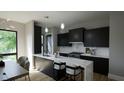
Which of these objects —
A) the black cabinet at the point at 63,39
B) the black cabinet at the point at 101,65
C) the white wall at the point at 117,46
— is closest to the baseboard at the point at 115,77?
the white wall at the point at 117,46

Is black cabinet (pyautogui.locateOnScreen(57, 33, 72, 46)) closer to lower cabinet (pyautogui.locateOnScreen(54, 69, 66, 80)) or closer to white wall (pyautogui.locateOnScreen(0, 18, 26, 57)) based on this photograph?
white wall (pyautogui.locateOnScreen(0, 18, 26, 57))

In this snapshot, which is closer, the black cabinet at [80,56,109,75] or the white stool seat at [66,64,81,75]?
the white stool seat at [66,64,81,75]

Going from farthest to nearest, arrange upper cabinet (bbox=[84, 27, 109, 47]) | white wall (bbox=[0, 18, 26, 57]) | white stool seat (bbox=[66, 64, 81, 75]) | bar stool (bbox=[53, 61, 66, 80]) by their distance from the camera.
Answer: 1. white wall (bbox=[0, 18, 26, 57])
2. upper cabinet (bbox=[84, 27, 109, 47])
3. bar stool (bbox=[53, 61, 66, 80])
4. white stool seat (bbox=[66, 64, 81, 75])

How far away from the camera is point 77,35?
4.19 metres

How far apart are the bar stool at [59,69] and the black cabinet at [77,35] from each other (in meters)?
1.80

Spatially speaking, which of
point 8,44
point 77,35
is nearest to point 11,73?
point 8,44

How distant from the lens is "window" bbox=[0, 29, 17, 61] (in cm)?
392

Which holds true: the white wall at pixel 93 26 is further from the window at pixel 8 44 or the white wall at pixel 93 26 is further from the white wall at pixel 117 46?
the window at pixel 8 44

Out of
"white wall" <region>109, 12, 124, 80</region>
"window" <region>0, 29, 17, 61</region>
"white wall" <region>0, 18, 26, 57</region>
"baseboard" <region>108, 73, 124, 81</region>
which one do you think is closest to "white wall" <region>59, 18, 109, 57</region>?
"white wall" <region>109, 12, 124, 80</region>

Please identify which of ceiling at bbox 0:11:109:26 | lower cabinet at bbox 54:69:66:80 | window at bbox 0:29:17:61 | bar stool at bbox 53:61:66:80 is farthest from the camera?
window at bbox 0:29:17:61

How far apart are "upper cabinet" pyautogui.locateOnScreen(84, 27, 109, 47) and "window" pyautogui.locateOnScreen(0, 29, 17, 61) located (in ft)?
11.1

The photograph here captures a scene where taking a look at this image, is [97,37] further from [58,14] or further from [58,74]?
[58,74]

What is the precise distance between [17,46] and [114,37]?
4171 millimetres
